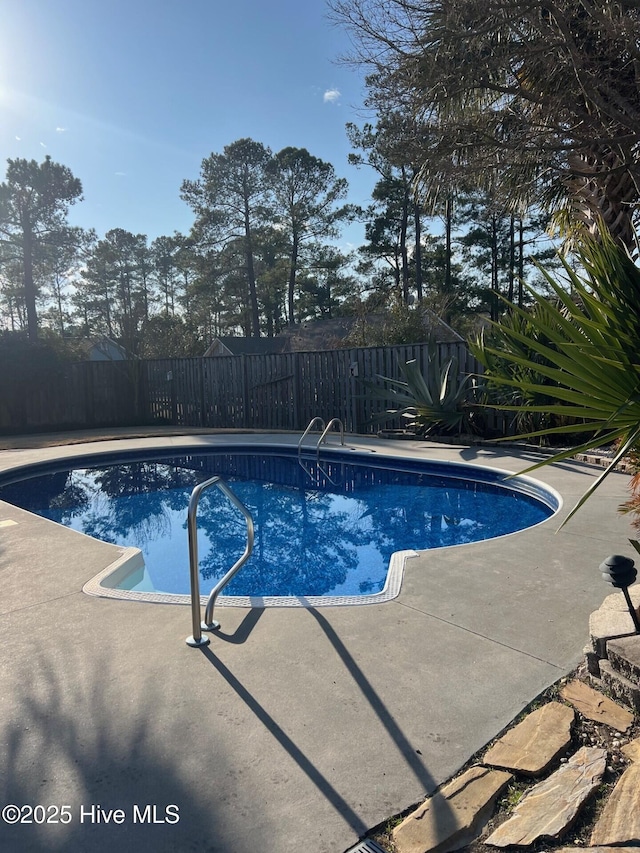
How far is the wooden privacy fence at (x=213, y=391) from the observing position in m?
12.7

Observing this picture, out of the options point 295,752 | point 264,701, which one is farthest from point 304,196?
point 295,752

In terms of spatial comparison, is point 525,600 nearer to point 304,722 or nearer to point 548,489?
point 304,722

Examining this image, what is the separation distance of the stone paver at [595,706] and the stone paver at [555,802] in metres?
0.21

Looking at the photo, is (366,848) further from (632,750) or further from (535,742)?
(632,750)

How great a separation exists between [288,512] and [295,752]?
5.62 m

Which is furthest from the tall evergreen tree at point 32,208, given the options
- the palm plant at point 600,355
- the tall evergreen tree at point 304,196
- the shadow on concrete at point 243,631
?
the palm plant at point 600,355

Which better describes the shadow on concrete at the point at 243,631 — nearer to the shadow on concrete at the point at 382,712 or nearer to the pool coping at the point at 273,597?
the pool coping at the point at 273,597

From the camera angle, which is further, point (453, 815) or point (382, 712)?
point (382, 712)

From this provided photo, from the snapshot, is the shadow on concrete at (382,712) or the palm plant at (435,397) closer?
the shadow on concrete at (382,712)

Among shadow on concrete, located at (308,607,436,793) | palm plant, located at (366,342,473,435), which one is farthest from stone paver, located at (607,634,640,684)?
palm plant, located at (366,342,473,435)

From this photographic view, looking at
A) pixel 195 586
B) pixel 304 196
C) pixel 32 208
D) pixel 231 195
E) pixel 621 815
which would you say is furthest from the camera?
pixel 304 196

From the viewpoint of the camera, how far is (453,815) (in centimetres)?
181

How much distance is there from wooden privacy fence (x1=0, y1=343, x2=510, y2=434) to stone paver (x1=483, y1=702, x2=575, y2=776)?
9040 millimetres

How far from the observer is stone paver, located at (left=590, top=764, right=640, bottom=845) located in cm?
168
